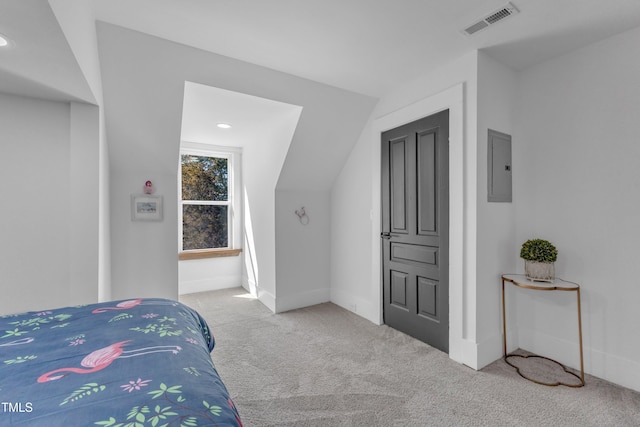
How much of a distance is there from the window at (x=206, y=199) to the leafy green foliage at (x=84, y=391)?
387 cm

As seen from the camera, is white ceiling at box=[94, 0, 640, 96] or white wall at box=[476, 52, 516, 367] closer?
white ceiling at box=[94, 0, 640, 96]

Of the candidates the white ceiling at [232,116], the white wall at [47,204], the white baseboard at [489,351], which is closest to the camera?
the white wall at [47,204]

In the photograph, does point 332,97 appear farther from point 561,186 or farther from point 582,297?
point 582,297

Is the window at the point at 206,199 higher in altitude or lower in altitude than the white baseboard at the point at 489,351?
higher

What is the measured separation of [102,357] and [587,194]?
3.07m

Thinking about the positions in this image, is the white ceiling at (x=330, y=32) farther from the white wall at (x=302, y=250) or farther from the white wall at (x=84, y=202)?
the white wall at (x=302, y=250)

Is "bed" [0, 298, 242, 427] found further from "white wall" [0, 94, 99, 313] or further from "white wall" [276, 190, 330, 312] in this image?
"white wall" [276, 190, 330, 312]

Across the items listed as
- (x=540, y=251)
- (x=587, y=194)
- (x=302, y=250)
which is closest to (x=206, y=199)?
(x=302, y=250)

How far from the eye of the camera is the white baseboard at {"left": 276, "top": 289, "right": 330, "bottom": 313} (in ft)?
12.0

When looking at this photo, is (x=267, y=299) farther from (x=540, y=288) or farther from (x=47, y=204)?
(x=540, y=288)

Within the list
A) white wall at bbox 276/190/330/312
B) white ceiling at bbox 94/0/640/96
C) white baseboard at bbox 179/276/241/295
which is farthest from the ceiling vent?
white baseboard at bbox 179/276/241/295

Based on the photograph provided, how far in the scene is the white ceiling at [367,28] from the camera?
183cm

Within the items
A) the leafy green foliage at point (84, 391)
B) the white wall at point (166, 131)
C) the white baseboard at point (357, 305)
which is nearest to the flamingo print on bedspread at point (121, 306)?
the leafy green foliage at point (84, 391)

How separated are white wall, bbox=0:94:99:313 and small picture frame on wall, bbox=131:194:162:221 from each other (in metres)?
0.89
